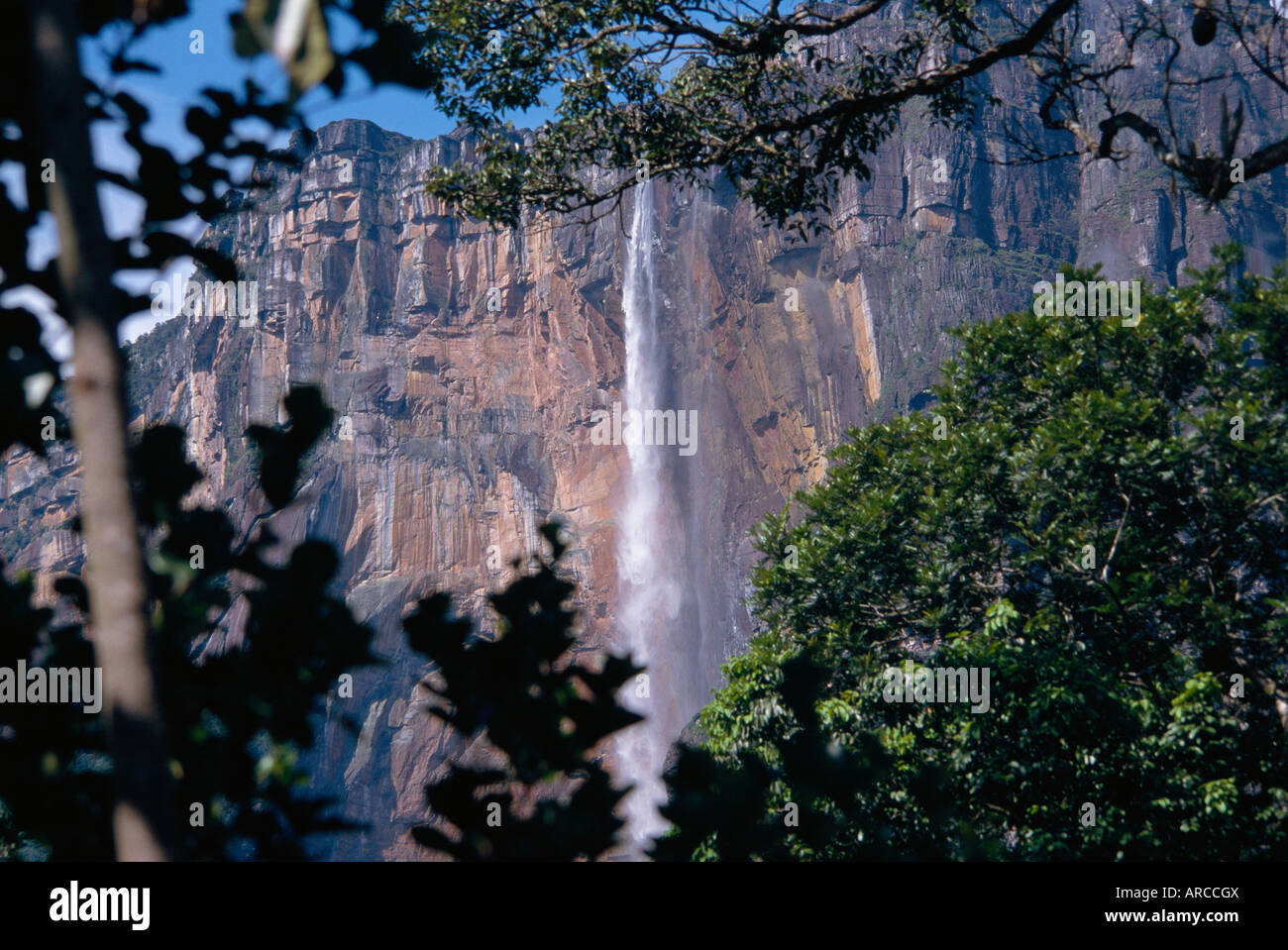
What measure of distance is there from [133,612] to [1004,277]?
6756 centimetres

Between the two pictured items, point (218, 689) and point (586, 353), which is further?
point (586, 353)

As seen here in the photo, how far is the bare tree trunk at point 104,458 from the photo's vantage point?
1.43 metres

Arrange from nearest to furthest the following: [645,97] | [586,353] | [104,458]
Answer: [104,458]
[645,97]
[586,353]

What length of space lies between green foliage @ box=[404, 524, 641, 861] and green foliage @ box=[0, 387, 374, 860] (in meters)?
0.19

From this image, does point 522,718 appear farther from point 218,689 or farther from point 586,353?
point 586,353

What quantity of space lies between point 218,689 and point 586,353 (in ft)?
199

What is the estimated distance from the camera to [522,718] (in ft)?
6.65

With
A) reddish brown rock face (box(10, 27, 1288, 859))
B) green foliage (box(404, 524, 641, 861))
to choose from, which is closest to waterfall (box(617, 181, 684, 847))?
reddish brown rock face (box(10, 27, 1288, 859))

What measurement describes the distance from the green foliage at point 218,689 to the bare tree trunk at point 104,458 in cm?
46

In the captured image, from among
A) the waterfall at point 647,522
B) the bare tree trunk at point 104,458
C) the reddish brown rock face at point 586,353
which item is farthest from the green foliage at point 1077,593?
the reddish brown rock face at point 586,353

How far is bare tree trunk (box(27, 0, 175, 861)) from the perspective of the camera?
143 centimetres

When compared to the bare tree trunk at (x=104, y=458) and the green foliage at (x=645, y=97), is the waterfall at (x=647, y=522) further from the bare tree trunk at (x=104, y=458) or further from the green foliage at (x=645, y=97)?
the bare tree trunk at (x=104, y=458)

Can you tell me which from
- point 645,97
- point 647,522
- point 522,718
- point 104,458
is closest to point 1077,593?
point 645,97

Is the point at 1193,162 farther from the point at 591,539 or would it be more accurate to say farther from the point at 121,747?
the point at 591,539
